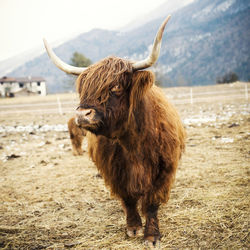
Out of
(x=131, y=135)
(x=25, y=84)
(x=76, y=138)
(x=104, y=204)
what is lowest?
(x=104, y=204)

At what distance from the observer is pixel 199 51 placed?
18100 cm

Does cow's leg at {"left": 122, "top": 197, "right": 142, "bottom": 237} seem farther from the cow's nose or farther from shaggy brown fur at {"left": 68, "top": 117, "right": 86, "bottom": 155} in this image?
shaggy brown fur at {"left": 68, "top": 117, "right": 86, "bottom": 155}

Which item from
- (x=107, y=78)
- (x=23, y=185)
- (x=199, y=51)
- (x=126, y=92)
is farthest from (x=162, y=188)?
(x=199, y=51)

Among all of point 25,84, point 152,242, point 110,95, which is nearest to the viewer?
point 110,95

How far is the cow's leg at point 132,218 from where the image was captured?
275 centimetres

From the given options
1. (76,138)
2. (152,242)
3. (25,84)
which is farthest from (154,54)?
(25,84)

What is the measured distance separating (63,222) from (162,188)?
1538mm

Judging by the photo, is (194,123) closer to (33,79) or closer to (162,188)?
(162,188)

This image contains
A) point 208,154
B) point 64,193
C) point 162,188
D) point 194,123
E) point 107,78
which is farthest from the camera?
point 194,123

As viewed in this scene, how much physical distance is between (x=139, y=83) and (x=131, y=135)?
0.57 meters

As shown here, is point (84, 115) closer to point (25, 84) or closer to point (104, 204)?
point (104, 204)

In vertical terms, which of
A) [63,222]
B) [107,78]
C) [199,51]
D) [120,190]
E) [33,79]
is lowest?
[63,222]

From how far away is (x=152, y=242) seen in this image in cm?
254

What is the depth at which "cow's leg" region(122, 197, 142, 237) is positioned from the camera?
2.75m
